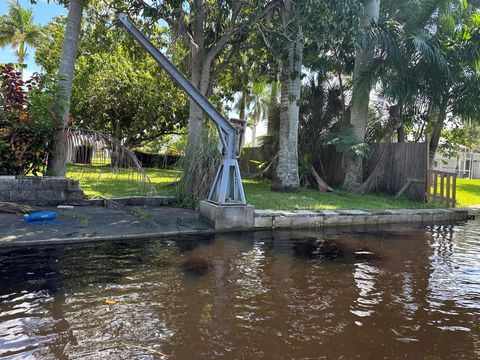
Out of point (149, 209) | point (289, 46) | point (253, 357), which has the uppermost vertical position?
point (289, 46)

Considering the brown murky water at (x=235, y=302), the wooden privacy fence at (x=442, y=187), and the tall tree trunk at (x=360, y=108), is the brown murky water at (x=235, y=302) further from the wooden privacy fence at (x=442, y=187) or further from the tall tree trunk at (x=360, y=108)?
the tall tree trunk at (x=360, y=108)

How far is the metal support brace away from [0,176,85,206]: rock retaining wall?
3.11m

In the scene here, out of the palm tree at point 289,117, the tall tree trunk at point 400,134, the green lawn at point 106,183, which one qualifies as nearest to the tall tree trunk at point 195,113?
the green lawn at point 106,183

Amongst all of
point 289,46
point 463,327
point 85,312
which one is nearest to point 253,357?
point 85,312

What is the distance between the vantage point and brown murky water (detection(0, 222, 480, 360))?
3.02 m

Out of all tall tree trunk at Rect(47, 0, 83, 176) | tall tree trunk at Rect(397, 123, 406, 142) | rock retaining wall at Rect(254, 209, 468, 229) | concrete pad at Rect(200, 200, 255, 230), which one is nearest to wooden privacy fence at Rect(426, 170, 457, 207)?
rock retaining wall at Rect(254, 209, 468, 229)

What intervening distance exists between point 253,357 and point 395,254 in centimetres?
416

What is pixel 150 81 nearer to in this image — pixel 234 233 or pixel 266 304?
pixel 234 233

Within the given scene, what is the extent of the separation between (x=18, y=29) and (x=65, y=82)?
74.9ft

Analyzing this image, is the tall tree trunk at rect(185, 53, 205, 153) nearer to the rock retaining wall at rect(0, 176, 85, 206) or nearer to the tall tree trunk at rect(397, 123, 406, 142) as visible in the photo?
the rock retaining wall at rect(0, 176, 85, 206)

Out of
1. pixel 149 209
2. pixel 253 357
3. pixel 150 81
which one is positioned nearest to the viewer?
pixel 253 357

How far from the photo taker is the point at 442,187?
1172cm

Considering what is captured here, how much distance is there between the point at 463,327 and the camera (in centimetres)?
354

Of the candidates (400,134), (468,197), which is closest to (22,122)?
(400,134)
